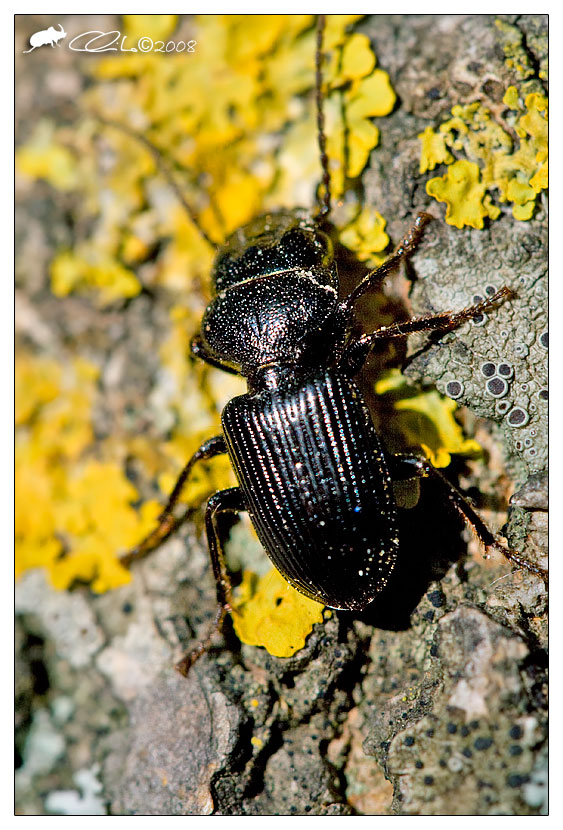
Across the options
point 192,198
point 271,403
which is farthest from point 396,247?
point 192,198

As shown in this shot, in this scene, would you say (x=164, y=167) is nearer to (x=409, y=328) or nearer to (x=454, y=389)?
(x=409, y=328)

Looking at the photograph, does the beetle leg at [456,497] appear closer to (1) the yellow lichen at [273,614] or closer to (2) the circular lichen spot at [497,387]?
(2) the circular lichen spot at [497,387]

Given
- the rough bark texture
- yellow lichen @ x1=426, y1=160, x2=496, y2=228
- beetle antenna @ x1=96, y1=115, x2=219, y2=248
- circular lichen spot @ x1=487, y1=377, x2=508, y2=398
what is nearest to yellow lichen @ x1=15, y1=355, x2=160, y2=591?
the rough bark texture

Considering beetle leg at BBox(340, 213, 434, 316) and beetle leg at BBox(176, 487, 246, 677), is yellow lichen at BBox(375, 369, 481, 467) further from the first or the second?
beetle leg at BBox(176, 487, 246, 677)

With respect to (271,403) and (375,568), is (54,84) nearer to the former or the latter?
(271,403)

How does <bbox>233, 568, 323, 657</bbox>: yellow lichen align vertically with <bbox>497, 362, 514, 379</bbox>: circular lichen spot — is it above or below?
below
